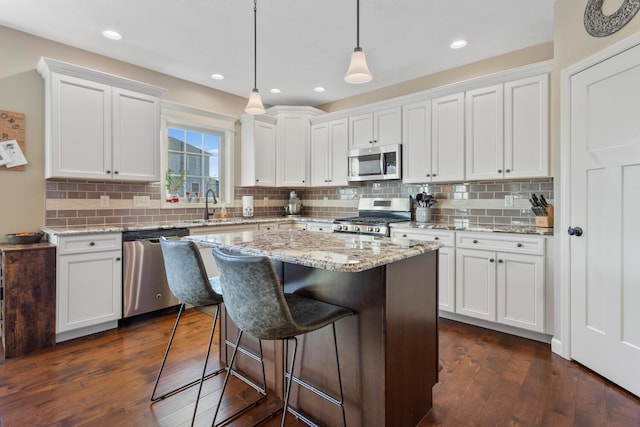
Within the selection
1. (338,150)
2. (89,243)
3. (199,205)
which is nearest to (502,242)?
(338,150)

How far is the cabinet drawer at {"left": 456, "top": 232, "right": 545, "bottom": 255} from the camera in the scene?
2.69 metres

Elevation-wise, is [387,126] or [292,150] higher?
[387,126]

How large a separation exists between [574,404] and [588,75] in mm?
2059

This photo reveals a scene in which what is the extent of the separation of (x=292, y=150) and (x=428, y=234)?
234 cm

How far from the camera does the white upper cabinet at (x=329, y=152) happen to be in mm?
4406

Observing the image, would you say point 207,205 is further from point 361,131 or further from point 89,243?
point 361,131

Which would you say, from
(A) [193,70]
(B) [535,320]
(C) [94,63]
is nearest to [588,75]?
(B) [535,320]

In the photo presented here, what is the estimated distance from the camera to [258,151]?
450cm

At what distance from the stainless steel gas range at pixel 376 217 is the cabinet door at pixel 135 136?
2.12 metres

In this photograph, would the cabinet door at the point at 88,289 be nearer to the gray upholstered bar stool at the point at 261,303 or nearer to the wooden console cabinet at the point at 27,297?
the wooden console cabinet at the point at 27,297

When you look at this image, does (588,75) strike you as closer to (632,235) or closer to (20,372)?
(632,235)

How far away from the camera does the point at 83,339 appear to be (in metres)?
2.77

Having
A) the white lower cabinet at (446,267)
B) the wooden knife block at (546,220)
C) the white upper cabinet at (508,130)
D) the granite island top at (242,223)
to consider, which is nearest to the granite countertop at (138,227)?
the granite island top at (242,223)

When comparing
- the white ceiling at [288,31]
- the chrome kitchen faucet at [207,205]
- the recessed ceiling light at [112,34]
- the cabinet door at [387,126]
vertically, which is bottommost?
the chrome kitchen faucet at [207,205]
